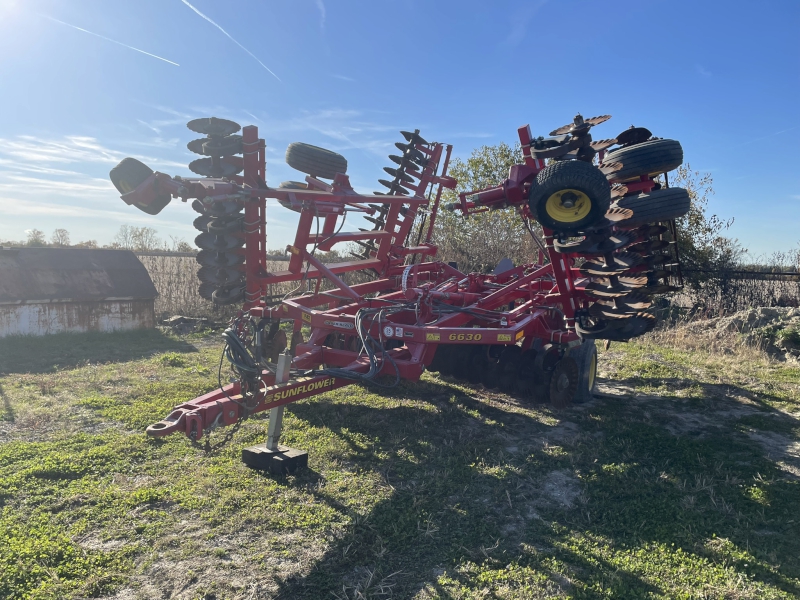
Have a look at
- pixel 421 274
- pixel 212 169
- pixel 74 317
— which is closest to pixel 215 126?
pixel 212 169

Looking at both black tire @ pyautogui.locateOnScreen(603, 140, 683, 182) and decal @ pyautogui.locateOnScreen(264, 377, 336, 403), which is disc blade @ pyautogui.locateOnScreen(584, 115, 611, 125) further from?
decal @ pyautogui.locateOnScreen(264, 377, 336, 403)

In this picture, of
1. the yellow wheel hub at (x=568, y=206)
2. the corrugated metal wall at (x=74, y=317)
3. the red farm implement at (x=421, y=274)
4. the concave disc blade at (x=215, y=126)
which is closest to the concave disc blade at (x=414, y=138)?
the red farm implement at (x=421, y=274)

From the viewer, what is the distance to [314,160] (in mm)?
6980

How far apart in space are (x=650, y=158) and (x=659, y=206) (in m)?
0.44

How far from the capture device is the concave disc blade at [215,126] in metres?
6.96

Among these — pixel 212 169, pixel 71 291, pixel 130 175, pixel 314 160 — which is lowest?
A: pixel 71 291

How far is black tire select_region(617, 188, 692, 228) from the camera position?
4.94 m

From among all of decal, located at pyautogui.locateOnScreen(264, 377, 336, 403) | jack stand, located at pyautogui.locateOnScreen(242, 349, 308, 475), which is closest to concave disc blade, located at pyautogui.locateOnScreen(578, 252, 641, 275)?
decal, located at pyautogui.locateOnScreen(264, 377, 336, 403)

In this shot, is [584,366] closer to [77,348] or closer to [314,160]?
[314,160]

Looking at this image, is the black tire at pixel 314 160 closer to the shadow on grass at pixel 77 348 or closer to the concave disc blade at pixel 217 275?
the concave disc blade at pixel 217 275

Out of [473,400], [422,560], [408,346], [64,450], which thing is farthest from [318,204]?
[422,560]

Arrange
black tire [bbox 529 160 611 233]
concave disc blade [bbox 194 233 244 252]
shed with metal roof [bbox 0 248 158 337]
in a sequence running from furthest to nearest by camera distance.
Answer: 1. shed with metal roof [bbox 0 248 158 337]
2. concave disc blade [bbox 194 233 244 252]
3. black tire [bbox 529 160 611 233]

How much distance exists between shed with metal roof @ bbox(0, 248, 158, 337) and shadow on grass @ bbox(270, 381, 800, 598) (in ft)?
23.3

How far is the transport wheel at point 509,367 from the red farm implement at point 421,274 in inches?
0.7
